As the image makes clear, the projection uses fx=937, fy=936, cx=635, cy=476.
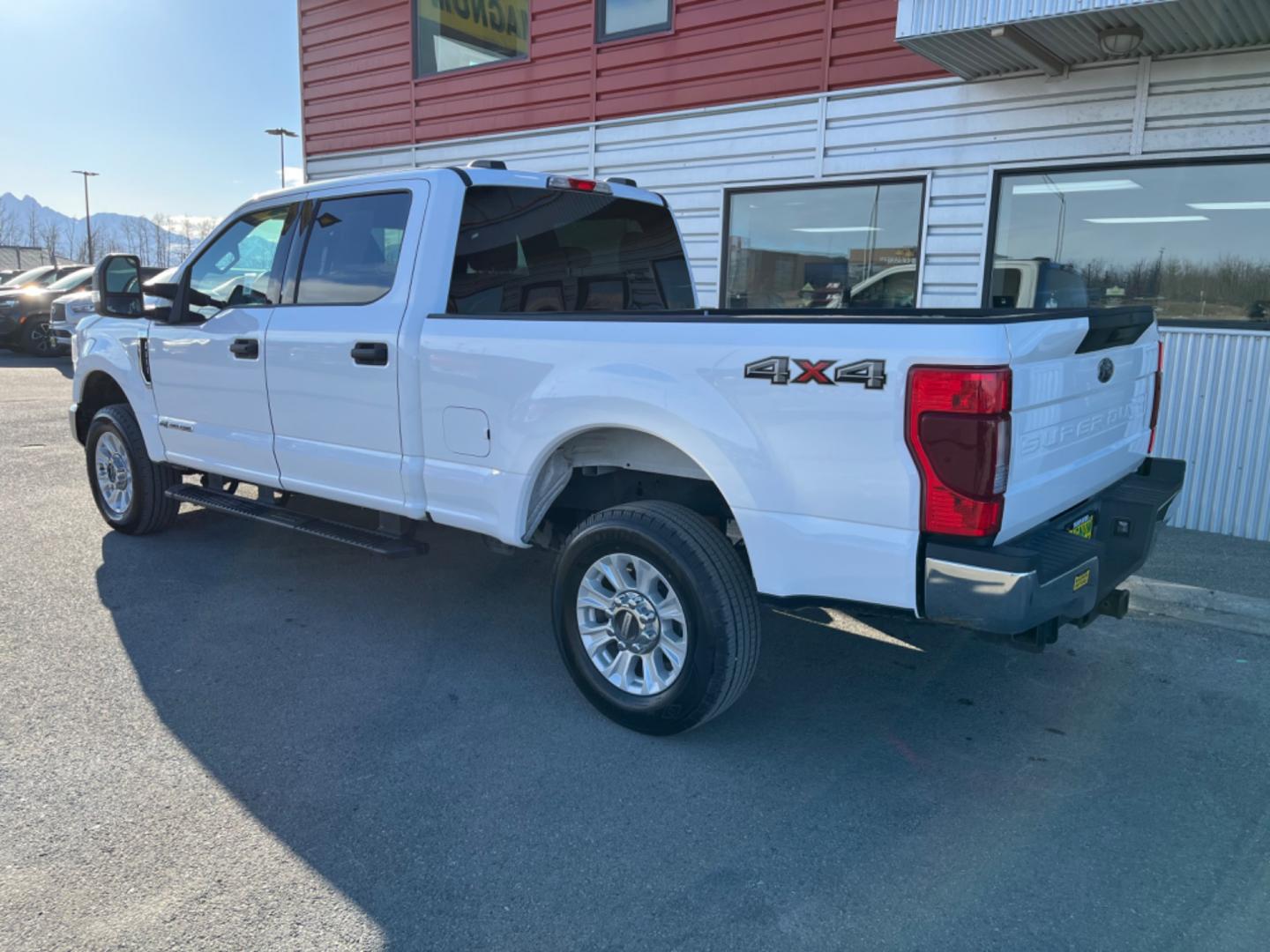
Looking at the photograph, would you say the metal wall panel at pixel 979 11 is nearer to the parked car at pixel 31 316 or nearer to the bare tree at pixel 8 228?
the parked car at pixel 31 316

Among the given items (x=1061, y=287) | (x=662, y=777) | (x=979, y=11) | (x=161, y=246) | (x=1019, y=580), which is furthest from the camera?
(x=161, y=246)

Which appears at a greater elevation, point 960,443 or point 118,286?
point 118,286

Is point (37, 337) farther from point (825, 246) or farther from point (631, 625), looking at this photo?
point (631, 625)

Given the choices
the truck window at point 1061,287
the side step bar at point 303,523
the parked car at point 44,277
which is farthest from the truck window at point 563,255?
the parked car at point 44,277

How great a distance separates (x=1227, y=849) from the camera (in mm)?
2881

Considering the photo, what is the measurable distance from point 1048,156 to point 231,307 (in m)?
5.43

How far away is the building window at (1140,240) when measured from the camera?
6.08m

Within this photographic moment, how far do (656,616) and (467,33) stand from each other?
8.83 meters

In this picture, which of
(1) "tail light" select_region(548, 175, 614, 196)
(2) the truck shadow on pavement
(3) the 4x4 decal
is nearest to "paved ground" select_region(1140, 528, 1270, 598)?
(2) the truck shadow on pavement

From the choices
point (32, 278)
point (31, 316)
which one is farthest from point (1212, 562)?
point (32, 278)

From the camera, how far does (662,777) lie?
3260 millimetres

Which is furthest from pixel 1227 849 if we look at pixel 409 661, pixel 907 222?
pixel 907 222

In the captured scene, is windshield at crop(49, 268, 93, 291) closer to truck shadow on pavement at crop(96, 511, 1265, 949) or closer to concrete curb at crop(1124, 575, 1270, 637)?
truck shadow on pavement at crop(96, 511, 1265, 949)

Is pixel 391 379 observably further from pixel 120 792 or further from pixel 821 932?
pixel 821 932
